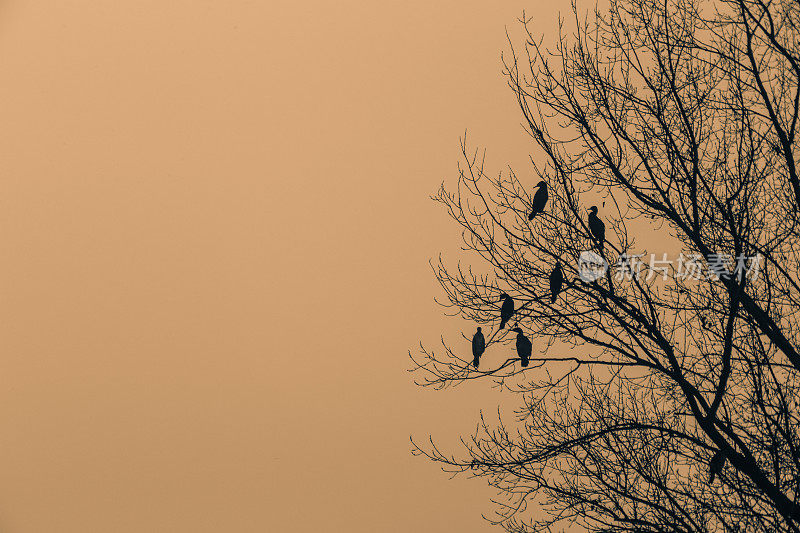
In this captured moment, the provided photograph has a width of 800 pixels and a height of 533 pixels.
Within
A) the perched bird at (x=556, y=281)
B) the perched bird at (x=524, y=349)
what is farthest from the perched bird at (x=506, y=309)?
the perched bird at (x=556, y=281)

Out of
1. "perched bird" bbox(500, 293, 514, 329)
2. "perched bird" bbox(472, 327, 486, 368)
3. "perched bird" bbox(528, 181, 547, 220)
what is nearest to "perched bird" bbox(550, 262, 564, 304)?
"perched bird" bbox(500, 293, 514, 329)

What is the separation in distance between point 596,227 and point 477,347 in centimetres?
126

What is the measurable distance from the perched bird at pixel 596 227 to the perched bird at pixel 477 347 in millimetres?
1139

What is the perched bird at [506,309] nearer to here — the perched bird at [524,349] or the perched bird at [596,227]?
the perched bird at [524,349]

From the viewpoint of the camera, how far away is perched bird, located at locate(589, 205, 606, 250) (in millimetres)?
5695

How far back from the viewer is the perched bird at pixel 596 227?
570 cm

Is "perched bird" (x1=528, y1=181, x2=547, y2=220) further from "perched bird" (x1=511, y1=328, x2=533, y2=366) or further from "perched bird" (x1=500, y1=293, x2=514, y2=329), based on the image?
"perched bird" (x1=511, y1=328, x2=533, y2=366)

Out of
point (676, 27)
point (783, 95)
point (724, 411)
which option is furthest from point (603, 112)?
point (724, 411)

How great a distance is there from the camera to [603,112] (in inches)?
236

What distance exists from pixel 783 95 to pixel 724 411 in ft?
8.22

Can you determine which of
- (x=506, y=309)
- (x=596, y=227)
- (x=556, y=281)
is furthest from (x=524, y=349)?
(x=596, y=227)

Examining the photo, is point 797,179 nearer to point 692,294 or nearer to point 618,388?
point 692,294

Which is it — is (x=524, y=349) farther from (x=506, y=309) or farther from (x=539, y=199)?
(x=539, y=199)

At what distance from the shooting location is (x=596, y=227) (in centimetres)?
571
